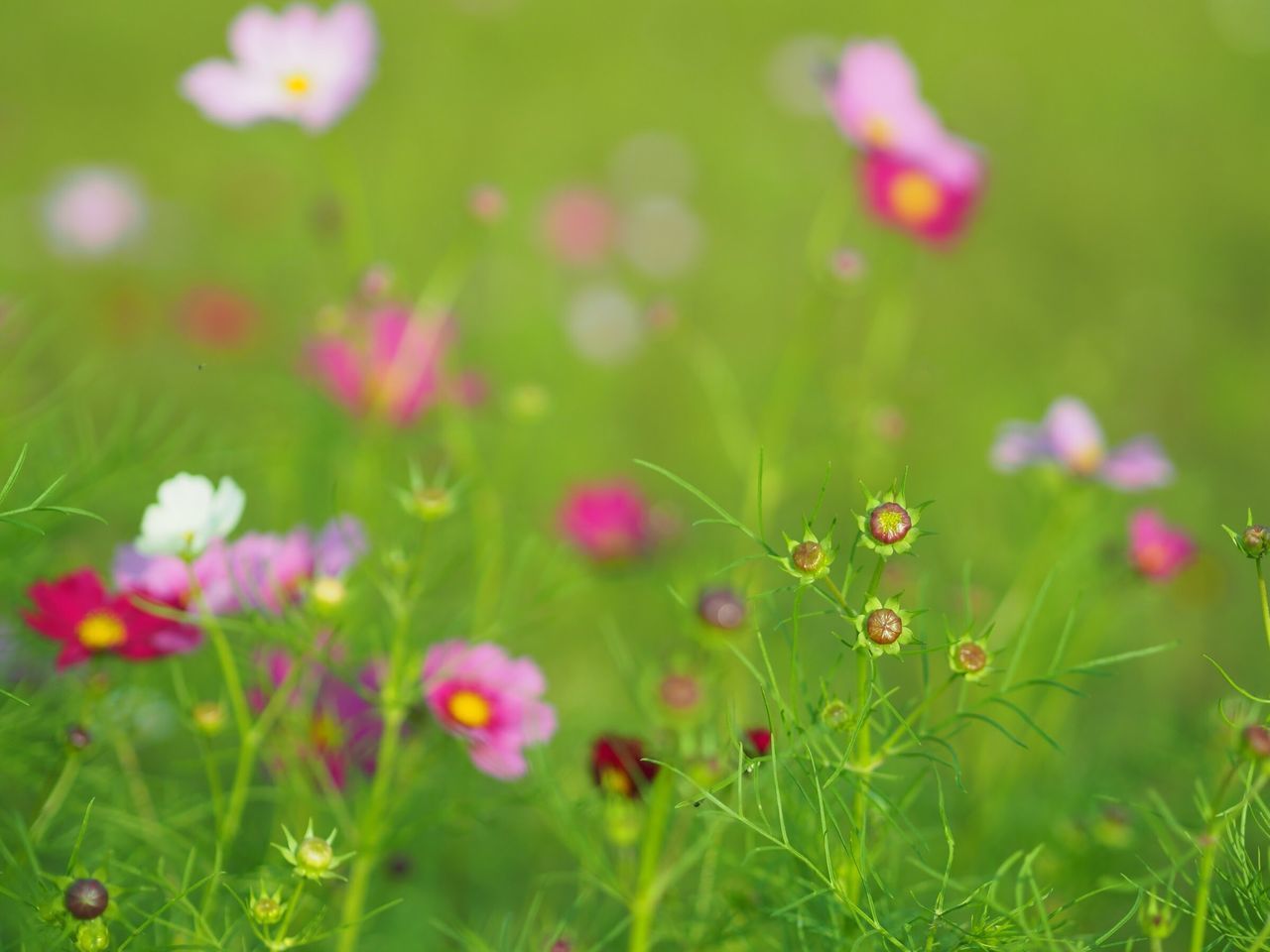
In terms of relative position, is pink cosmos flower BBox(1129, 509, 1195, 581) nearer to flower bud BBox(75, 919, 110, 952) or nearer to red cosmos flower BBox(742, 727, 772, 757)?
red cosmos flower BBox(742, 727, 772, 757)

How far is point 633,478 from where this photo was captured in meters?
1.57

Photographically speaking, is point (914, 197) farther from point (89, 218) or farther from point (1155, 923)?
point (89, 218)

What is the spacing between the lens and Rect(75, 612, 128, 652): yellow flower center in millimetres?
611

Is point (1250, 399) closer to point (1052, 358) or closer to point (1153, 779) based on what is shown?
point (1052, 358)

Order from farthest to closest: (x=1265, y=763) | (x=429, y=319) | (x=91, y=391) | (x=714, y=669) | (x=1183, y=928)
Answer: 1. (x=91, y=391)
2. (x=429, y=319)
3. (x=1183, y=928)
4. (x=714, y=669)
5. (x=1265, y=763)

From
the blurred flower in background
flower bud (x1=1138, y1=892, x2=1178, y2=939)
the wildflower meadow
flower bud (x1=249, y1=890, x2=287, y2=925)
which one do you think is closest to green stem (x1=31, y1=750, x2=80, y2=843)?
the wildflower meadow

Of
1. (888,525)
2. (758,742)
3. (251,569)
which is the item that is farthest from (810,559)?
(251,569)

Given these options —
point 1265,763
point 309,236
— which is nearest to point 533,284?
point 309,236

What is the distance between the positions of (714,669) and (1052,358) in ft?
4.24

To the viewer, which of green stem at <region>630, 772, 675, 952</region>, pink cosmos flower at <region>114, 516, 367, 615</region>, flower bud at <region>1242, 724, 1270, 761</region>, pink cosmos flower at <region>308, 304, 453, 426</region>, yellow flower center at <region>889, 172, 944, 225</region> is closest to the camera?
flower bud at <region>1242, 724, 1270, 761</region>

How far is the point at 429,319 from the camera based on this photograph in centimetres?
99

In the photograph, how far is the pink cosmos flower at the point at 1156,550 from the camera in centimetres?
85

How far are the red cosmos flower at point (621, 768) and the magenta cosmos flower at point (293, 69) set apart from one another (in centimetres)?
48

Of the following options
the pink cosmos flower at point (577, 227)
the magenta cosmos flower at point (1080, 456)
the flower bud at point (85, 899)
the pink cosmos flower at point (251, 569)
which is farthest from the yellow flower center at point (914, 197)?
the pink cosmos flower at point (577, 227)
